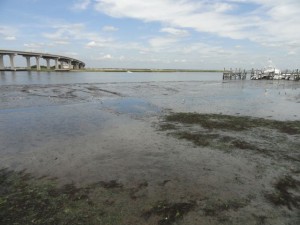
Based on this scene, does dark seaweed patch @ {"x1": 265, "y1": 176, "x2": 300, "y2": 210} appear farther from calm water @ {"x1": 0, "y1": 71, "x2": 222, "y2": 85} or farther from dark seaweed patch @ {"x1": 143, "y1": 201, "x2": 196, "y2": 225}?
calm water @ {"x1": 0, "y1": 71, "x2": 222, "y2": 85}

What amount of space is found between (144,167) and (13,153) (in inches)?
254

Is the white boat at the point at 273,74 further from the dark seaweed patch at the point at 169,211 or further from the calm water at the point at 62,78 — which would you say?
the dark seaweed patch at the point at 169,211

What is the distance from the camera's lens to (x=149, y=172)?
9.92m

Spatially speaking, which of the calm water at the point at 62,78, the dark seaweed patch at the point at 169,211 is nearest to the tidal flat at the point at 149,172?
the dark seaweed patch at the point at 169,211

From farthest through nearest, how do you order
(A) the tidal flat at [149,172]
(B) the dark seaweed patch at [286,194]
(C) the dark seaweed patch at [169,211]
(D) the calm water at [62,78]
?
(D) the calm water at [62,78] → (B) the dark seaweed patch at [286,194] → (A) the tidal flat at [149,172] → (C) the dark seaweed patch at [169,211]

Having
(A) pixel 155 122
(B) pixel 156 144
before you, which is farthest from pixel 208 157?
(A) pixel 155 122

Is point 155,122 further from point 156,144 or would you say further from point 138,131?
point 156,144

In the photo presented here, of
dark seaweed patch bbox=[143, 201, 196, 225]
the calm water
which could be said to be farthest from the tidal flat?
the calm water

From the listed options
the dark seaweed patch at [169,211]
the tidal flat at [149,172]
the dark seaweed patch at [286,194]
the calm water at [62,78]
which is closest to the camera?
the dark seaweed patch at [169,211]

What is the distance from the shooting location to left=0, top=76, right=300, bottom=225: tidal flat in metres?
7.10

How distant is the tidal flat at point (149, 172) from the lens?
7.10 metres

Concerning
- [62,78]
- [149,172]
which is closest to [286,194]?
[149,172]

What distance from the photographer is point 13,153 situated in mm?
11898

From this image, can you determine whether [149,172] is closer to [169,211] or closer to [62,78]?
[169,211]
